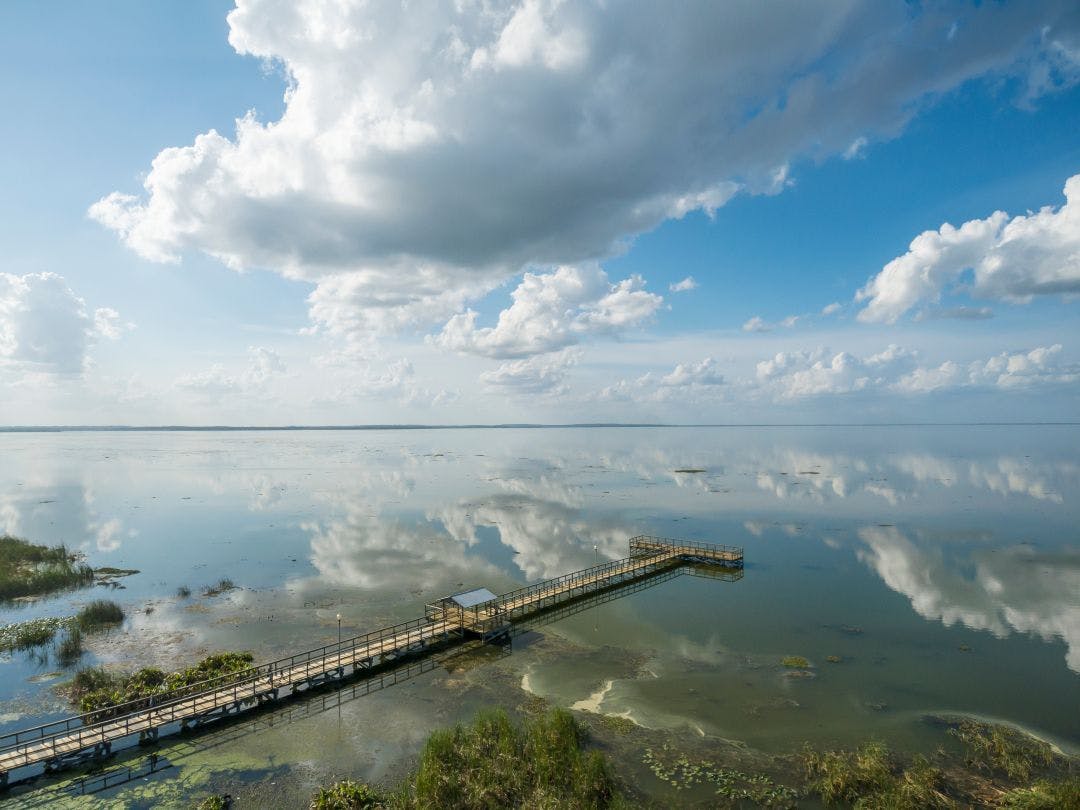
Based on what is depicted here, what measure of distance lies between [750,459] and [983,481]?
74910 mm

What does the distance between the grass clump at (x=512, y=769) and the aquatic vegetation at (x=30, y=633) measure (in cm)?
3192

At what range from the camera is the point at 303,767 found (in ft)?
77.0

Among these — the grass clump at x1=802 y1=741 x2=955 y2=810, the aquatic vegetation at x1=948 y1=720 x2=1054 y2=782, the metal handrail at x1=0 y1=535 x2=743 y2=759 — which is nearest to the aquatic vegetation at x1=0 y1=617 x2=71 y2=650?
the metal handrail at x1=0 y1=535 x2=743 y2=759

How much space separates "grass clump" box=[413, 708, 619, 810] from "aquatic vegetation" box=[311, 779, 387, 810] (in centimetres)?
148

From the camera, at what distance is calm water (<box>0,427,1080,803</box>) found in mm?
27891

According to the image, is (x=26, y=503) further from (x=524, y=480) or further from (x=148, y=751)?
(x=148, y=751)

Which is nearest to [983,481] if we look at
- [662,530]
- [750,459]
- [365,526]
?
[750,459]

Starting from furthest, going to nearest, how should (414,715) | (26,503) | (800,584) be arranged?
(26,503)
(800,584)
(414,715)

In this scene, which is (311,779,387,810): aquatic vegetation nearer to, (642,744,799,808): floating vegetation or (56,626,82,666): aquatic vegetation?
(642,744,799,808): floating vegetation

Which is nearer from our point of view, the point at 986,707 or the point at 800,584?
the point at 986,707

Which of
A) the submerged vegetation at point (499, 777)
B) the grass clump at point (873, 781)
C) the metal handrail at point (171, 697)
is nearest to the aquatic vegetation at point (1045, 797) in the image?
the grass clump at point (873, 781)

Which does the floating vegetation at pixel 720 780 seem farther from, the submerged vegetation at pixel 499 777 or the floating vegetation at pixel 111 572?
the floating vegetation at pixel 111 572

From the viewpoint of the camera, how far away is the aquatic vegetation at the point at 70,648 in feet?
114

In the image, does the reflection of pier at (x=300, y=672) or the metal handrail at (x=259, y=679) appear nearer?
the reflection of pier at (x=300, y=672)
